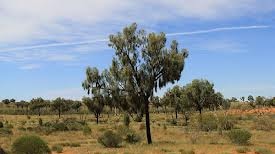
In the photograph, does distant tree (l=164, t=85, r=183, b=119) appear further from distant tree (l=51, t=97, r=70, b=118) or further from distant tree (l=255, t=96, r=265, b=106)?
distant tree (l=255, t=96, r=265, b=106)

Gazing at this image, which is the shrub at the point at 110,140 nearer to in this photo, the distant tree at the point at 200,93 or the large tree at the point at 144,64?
the large tree at the point at 144,64

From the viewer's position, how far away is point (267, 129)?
55.2m

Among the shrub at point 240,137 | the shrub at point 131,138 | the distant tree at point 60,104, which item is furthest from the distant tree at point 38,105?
the shrub at point 240,137

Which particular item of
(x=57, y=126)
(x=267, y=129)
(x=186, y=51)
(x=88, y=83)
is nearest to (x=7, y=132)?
(x=57, y=126)

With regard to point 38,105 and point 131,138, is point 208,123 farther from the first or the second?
point 38,105

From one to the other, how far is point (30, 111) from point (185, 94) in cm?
7263

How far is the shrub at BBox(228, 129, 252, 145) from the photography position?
3678cm

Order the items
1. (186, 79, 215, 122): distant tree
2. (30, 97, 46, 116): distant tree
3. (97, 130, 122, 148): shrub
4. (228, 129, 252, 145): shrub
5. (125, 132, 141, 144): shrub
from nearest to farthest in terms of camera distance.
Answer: (228, 129, 252, 145): shrub
(97, 130, 122, 148): shrub
(125, 132, 141, 144): shrub
(186, 79, 215, 122): distant tree
(30, 97, 46, 116): distant tree


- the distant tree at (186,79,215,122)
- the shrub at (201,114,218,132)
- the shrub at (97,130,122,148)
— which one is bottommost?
the shrub at (97,130,122,148)

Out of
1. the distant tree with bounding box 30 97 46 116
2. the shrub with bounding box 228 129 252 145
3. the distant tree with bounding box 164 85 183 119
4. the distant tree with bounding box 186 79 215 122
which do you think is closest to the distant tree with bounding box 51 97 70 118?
the distant tree with bounding box 30 97 46 116

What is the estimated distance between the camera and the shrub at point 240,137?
121ft

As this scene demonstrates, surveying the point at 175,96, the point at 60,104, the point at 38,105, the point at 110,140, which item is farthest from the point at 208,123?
the point at 38,105

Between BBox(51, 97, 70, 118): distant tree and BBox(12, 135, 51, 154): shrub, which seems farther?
BBox(51, 97, 70, 118): distant tree

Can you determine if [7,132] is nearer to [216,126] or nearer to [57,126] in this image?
[57,126]
